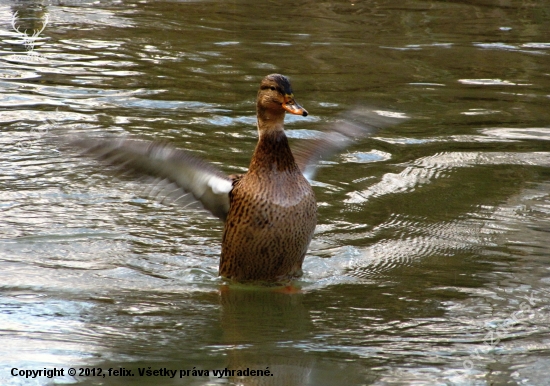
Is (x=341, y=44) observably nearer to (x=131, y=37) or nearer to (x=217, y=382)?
(x=131, y=37)

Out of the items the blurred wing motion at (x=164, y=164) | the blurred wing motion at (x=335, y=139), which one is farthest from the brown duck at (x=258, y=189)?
the blurred wing motion at (x=335, y=139)

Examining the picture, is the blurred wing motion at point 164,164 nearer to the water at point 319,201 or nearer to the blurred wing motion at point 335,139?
the water at point 319,201

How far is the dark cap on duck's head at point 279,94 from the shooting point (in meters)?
5.36

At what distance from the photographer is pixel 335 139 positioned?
6.09 m

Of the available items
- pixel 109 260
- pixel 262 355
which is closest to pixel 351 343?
pixel 262 355

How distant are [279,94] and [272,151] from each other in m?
0.34

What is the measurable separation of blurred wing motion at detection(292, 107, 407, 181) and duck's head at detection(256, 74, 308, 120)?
67cm

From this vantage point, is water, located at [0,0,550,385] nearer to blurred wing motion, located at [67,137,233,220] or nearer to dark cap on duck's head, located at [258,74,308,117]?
blurred wing motion, located at [67,137,233,220]

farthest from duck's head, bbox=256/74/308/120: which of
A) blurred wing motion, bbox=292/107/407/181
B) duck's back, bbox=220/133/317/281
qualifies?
blurred wing motion, bbox=292/107/407/181

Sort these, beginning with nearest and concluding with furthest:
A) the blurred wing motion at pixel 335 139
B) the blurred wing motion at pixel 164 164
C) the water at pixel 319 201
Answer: the water at pixel 319 201 → the blurred wing motion at pixel 164 164 → the blurred wing motion at pixel 335 139

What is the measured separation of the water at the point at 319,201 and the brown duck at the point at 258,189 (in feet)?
0.58

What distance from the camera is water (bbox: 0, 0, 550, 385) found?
14.0 ft

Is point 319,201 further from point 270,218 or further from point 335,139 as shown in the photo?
→ point 270,218

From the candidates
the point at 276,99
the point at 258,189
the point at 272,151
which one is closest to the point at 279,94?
the point at 276,99
